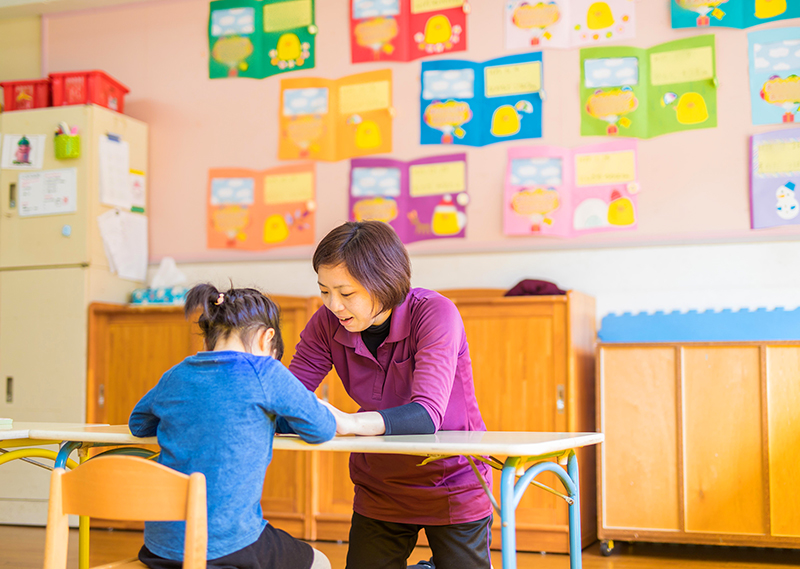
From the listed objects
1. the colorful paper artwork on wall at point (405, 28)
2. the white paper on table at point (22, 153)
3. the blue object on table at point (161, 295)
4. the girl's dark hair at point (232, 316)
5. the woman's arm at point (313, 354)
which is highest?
the colorful paper artwork on wall at point (405, 28)

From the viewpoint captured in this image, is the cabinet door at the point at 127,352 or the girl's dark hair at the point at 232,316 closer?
the girl's dark hair at the point at 232,316

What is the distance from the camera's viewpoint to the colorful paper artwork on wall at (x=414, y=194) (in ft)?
12.2

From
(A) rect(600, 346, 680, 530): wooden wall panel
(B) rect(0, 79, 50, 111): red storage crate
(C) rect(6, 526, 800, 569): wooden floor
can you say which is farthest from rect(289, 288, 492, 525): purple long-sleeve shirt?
(B) rect(0, 79, 50, 111): red storage crate

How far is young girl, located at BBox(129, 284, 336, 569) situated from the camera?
1.41m

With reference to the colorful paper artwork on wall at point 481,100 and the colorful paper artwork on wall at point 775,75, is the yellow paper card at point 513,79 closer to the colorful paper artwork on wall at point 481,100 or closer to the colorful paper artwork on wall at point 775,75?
the colorful paper artwork on wall at point 481,100

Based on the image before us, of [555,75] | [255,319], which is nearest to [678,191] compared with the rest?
[555,75]

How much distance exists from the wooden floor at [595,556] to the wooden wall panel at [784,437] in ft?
0.72

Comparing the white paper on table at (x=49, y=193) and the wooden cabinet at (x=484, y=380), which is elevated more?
the white paper on table at (x=49, y=193)

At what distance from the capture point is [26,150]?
12.8 ft

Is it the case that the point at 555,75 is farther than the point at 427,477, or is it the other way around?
the point at 555,75

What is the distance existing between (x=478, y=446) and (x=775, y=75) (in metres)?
2.68

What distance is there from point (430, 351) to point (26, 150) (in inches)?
122

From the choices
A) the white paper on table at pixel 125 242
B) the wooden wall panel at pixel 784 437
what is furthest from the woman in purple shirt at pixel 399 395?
the white paper on table at pixel 125 242

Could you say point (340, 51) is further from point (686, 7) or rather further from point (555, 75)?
point (686, 7)
